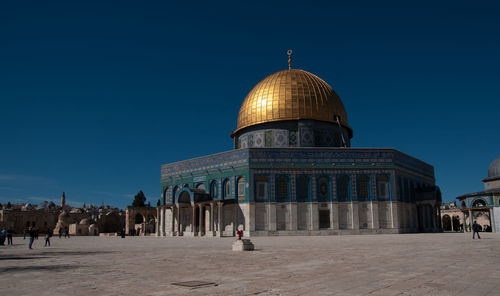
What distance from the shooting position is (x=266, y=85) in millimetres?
43219

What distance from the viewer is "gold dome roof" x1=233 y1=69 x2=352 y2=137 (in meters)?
40.7

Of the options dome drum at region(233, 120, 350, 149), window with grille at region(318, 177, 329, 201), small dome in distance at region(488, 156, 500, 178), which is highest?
dome drum at region(233, 120, 350, 149)

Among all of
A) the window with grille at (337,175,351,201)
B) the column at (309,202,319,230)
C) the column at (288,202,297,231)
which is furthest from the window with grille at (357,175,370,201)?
the column at (288,202,297,231)

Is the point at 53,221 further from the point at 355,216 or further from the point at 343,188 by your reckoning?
the point at 355,216

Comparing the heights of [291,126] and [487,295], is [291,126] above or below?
above

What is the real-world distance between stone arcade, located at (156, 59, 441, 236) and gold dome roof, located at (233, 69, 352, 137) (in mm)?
107

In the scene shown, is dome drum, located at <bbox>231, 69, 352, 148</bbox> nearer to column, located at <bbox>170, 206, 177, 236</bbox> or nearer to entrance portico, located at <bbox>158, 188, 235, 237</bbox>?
entrance portico, located at <bbox>158, 188, 235, 237</bbox>

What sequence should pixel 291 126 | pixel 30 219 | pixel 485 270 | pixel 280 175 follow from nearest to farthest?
pixel 485 270, pixel 280 175, pixel 291 126, pixel 30 219

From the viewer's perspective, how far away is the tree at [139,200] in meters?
88.3

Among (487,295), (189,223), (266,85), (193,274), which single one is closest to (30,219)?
(189,223)

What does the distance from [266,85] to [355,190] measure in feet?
47.8

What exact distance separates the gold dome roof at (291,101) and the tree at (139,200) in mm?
50967

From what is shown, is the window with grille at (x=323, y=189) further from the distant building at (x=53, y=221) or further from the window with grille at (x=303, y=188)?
the distant building at (x=53, y=221)

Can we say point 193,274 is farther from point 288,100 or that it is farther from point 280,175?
point 288,100
